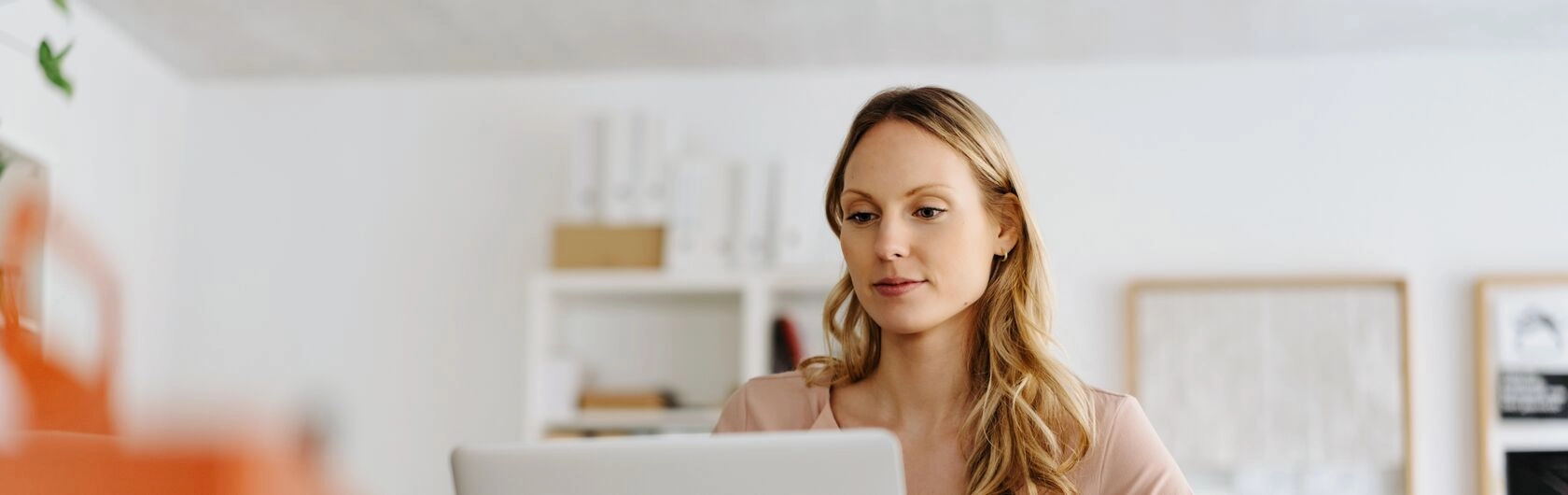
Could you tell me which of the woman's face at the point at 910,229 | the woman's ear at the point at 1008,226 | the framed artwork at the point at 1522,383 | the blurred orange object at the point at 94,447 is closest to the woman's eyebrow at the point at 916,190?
the woman's face at the point at 910,229

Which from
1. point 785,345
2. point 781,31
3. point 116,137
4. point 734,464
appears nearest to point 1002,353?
point 734,464

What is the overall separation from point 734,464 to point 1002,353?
685mm

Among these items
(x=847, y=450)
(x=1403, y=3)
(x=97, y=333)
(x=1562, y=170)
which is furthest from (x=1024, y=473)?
(x=1562, y=170)

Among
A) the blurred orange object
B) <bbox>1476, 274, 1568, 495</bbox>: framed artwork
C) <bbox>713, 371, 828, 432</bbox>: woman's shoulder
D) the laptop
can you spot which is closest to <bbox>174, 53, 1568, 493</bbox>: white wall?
<bbox>1476, 274, 1568, 495</bbox>: framed artwork

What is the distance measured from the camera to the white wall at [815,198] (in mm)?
3891

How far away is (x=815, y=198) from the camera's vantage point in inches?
161

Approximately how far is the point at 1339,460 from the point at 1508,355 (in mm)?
522

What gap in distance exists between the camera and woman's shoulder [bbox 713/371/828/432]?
5.03 feet

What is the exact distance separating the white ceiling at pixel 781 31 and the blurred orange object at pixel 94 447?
11.2 feet

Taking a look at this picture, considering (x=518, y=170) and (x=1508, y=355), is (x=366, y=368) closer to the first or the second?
(x=518, y=170)

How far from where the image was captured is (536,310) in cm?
386

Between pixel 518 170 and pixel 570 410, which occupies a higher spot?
pixel 518 170

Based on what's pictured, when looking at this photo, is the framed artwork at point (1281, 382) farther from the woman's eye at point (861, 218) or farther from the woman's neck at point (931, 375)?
the woman's eye at point (861, 218)

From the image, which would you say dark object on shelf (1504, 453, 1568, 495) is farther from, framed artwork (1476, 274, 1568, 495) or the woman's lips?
the woman's lips
